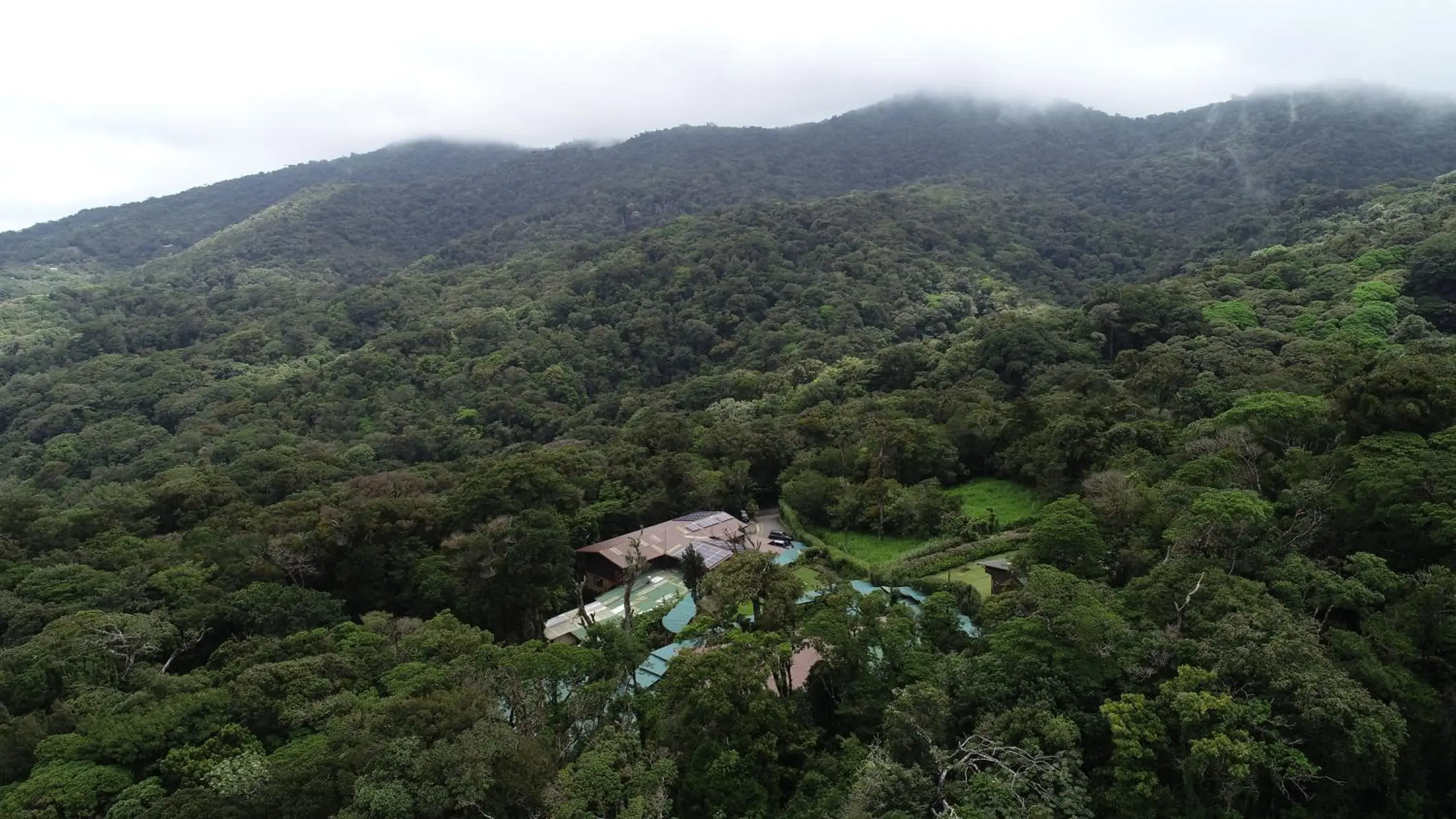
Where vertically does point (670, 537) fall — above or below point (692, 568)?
below

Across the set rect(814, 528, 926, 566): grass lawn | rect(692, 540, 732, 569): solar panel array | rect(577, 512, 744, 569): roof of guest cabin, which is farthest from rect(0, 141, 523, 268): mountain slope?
rect(814, 528, 926, 566): grass lawn

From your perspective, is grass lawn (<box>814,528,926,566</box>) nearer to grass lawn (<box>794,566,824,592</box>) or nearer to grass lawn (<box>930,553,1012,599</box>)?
grass lawn (<box>794,566,824,592</box>)

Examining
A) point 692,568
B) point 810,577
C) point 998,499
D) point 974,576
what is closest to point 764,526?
point 810,577

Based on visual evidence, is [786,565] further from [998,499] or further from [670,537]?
[998,499]

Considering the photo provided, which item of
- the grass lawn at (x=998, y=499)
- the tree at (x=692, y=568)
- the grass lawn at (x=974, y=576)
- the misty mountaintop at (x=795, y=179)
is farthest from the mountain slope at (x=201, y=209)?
the grass lawn at (x=974, y=576)

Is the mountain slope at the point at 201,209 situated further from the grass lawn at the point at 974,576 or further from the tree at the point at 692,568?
the grass lawn at the point at 974,576
